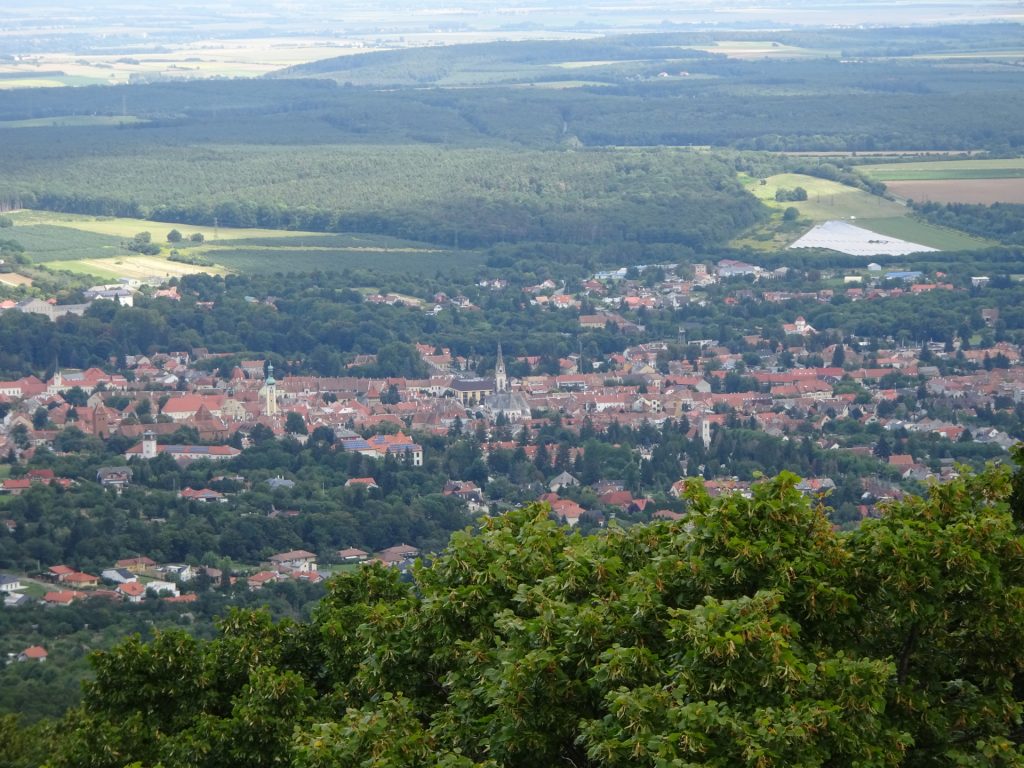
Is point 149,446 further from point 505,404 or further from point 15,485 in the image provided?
point 505,404

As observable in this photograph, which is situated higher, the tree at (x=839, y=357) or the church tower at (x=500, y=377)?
the church tower at (x=500, y=377)

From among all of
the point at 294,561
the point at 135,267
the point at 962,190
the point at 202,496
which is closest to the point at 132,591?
the point at 294,561

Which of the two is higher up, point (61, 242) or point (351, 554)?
point (351, 554)

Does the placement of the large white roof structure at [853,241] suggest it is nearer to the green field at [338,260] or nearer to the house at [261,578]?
the green field at [338,260]

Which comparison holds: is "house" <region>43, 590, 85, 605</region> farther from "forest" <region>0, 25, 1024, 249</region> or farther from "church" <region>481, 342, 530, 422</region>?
"forest" <region>0, 25, 1024, 249</region>

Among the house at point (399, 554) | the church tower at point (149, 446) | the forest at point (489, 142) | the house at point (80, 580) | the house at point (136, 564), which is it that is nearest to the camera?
the house at point (80, 580)

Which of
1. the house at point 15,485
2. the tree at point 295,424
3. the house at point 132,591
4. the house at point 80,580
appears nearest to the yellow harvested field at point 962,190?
the tree at point 295,424
